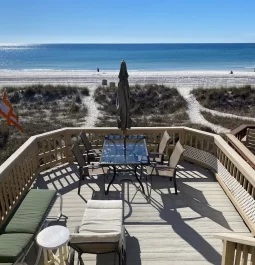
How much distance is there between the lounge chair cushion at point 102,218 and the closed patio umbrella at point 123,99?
1883 mm

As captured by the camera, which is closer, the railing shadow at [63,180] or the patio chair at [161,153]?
the railing shadow at [63,180]

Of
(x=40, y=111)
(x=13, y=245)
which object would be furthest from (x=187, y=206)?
(x=40, y=111)

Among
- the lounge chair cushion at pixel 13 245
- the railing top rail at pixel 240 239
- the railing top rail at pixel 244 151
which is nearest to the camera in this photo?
→ the railing top rail at pixel 240 239

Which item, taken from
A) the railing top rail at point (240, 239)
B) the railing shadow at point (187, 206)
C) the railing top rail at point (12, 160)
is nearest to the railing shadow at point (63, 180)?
the railing top rail at point (12, 160)

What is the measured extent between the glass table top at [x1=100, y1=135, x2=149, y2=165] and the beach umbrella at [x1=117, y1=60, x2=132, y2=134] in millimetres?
383

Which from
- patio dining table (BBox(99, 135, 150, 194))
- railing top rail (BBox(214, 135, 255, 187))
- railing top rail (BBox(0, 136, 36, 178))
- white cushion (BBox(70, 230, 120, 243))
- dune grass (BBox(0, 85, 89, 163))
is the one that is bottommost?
dune grass (BBox(0, 85, 89, 163))

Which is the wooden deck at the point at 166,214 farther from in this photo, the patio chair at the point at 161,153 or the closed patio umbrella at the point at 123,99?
the closed patio umbrella at the point at 123,99

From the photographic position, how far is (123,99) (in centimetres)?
529

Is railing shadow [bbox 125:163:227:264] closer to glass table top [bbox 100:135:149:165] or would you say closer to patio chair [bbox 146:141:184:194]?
patio chair [bbox 146:141:184:194]

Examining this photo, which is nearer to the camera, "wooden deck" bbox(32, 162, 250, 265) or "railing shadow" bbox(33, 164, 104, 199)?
"wooden deck" bbox(32, 162, 250, 265)

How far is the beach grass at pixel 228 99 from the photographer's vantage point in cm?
1892

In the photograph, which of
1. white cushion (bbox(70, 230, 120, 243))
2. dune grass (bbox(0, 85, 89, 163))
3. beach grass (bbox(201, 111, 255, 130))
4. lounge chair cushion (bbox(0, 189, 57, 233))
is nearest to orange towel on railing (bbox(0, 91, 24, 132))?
lounge chair cushion (bbox(0, 189, 57, 233))

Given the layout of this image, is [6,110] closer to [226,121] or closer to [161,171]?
[161,171]

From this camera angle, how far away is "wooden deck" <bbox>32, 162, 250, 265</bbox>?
3.56 metres
